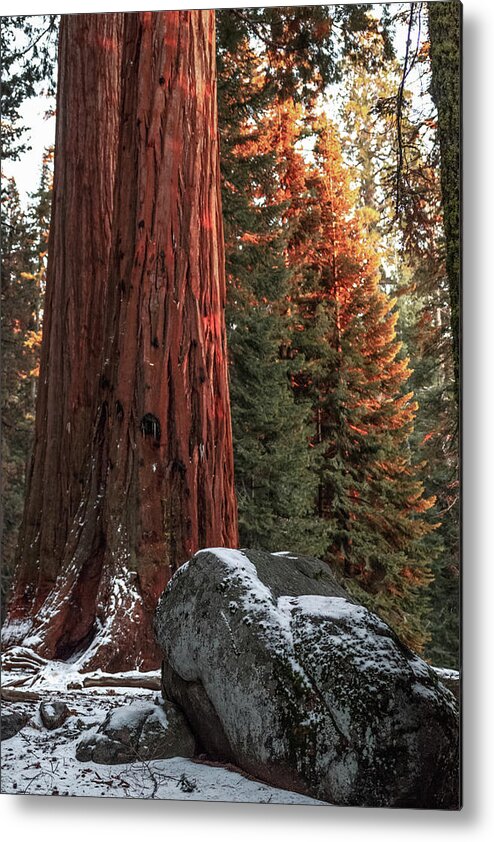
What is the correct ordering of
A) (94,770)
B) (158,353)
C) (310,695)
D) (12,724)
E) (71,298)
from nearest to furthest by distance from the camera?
(310,695) → (94,770) → (12,724) → (158,353) → (71,298)

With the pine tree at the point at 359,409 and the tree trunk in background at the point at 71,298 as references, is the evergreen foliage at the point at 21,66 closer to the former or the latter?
the tree trunk in background at the point at 71,298

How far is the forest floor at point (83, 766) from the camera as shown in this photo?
3.29m

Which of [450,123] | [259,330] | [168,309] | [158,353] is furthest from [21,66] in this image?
[450,123]

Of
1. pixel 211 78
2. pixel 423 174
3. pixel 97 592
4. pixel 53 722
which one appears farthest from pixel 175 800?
pixel 211 78

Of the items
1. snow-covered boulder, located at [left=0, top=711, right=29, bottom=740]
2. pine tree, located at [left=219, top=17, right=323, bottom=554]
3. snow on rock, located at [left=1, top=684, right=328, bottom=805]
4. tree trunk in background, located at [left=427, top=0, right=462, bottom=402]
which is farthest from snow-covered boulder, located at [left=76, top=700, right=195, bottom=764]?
tree trunk in background, located at [left=427, top=0, right=462, bottom=402]

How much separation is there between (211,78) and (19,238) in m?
0.93

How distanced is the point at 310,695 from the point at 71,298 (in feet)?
5.76

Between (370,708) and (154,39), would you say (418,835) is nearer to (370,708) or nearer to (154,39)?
(370,708)

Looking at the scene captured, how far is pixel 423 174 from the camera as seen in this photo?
11.2 feet

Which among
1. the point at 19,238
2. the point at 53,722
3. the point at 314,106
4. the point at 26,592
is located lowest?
the point at 53,722

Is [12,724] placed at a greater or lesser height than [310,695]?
lesser

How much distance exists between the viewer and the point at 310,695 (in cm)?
311

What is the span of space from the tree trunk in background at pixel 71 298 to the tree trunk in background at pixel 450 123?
3.98ft

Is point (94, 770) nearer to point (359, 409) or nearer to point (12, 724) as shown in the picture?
point (12, 724)
